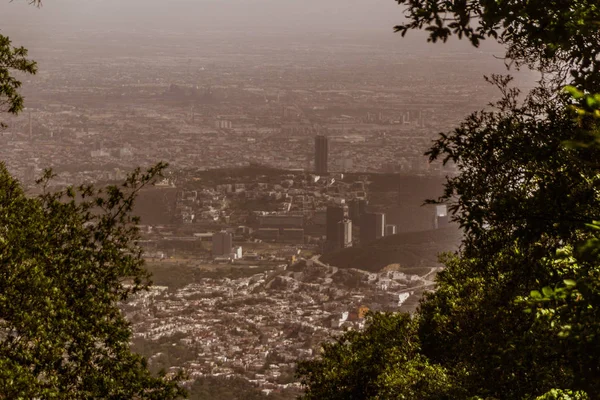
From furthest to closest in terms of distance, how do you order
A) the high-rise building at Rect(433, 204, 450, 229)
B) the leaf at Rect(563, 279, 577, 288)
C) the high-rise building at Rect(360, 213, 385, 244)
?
the high-rise building at Rect(360, 213, 385, 244) < the high-rise building at Rect(433, 204, 450, 229) < the leaf at Rect(563, 279, 577, 288)

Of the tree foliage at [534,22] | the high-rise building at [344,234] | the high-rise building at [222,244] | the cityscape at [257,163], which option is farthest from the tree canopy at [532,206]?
the high-rise building at [222,244]

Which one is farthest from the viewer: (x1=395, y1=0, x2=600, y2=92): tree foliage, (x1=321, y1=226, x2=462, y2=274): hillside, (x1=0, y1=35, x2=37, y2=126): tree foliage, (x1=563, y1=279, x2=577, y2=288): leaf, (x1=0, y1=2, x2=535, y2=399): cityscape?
(x1=321, y1=226, x2=462, y2=274): hillside

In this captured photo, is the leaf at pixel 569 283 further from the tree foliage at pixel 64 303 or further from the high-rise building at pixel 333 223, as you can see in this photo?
the high-rise building at pixel 333 223

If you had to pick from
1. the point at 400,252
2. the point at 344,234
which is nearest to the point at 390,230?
the point at 344,234

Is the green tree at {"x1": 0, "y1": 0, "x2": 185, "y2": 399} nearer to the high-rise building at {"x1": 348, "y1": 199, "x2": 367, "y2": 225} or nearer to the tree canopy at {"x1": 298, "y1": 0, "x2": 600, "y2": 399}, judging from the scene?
the tree canopy at {"x1": 298, "y1": 0, "x2": 600, "y2": 399}

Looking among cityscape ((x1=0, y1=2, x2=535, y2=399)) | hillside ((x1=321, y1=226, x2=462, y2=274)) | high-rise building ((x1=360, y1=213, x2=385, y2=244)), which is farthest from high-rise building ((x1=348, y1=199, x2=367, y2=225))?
hillside ((x1=321, y1=226, x2=462, y2=274))

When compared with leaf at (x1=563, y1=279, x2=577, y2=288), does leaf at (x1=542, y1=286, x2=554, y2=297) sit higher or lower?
lower
